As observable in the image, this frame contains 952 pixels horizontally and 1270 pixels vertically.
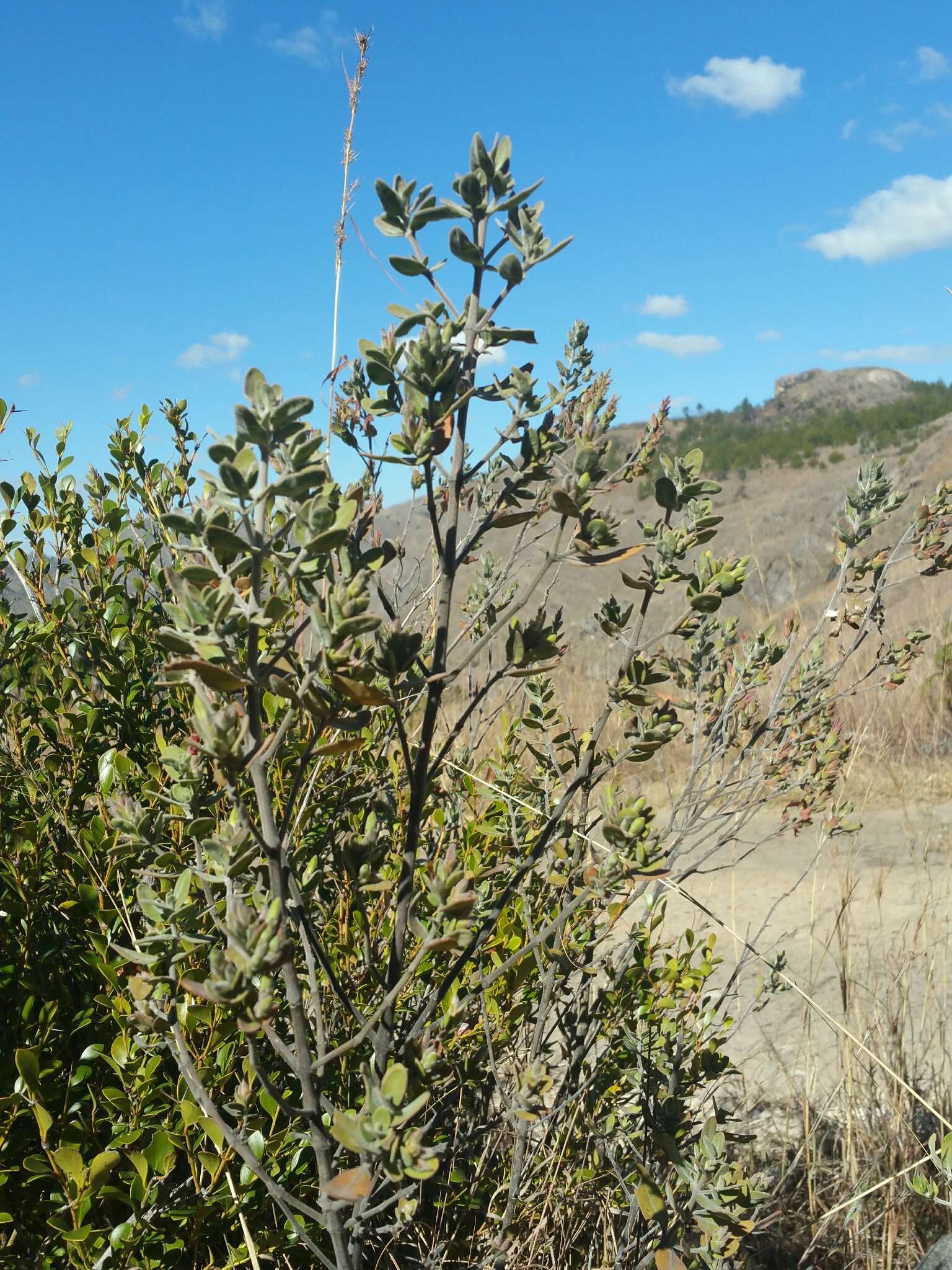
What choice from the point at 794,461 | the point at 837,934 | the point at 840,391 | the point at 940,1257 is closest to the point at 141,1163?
the point at 940,1257

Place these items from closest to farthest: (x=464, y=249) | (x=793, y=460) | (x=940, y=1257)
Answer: (x=464, y=249) → (x=940, y=1257) → (x=793, y=460)

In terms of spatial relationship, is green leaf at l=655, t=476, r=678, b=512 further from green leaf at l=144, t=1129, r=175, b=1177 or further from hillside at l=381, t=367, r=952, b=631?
hillside at l=381, t=367, r=952, b=631

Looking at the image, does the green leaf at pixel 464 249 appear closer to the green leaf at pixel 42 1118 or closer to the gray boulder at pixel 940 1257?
the green leaf at pixel 42 1118

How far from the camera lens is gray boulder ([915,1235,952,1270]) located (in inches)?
64.3

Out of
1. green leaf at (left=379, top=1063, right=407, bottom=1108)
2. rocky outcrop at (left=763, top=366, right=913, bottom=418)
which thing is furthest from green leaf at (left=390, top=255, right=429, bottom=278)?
rocky outcrop at (left=763, top=366, right=913, bottom=418)

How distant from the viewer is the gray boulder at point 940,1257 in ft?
5.36

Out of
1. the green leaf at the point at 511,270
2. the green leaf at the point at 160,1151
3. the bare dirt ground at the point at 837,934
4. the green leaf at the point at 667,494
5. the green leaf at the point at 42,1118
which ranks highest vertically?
the green leaf at the point at 511,270

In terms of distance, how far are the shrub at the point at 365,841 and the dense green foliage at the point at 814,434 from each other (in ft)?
84.1

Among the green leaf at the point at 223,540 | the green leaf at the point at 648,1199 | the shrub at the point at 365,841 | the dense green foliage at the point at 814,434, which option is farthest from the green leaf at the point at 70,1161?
the dense green foliage at the point at 814,434

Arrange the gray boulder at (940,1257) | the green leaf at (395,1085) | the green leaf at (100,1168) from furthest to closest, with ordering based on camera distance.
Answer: the gray boulder at (940,1257)
the green leaf at (100,1168)
the green leaf at (395,1085)

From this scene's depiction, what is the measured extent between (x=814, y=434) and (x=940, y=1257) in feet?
101

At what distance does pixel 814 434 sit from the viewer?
2970 centimetres

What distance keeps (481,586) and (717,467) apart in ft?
93.5

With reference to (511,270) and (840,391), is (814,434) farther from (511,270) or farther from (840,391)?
(511,270)
